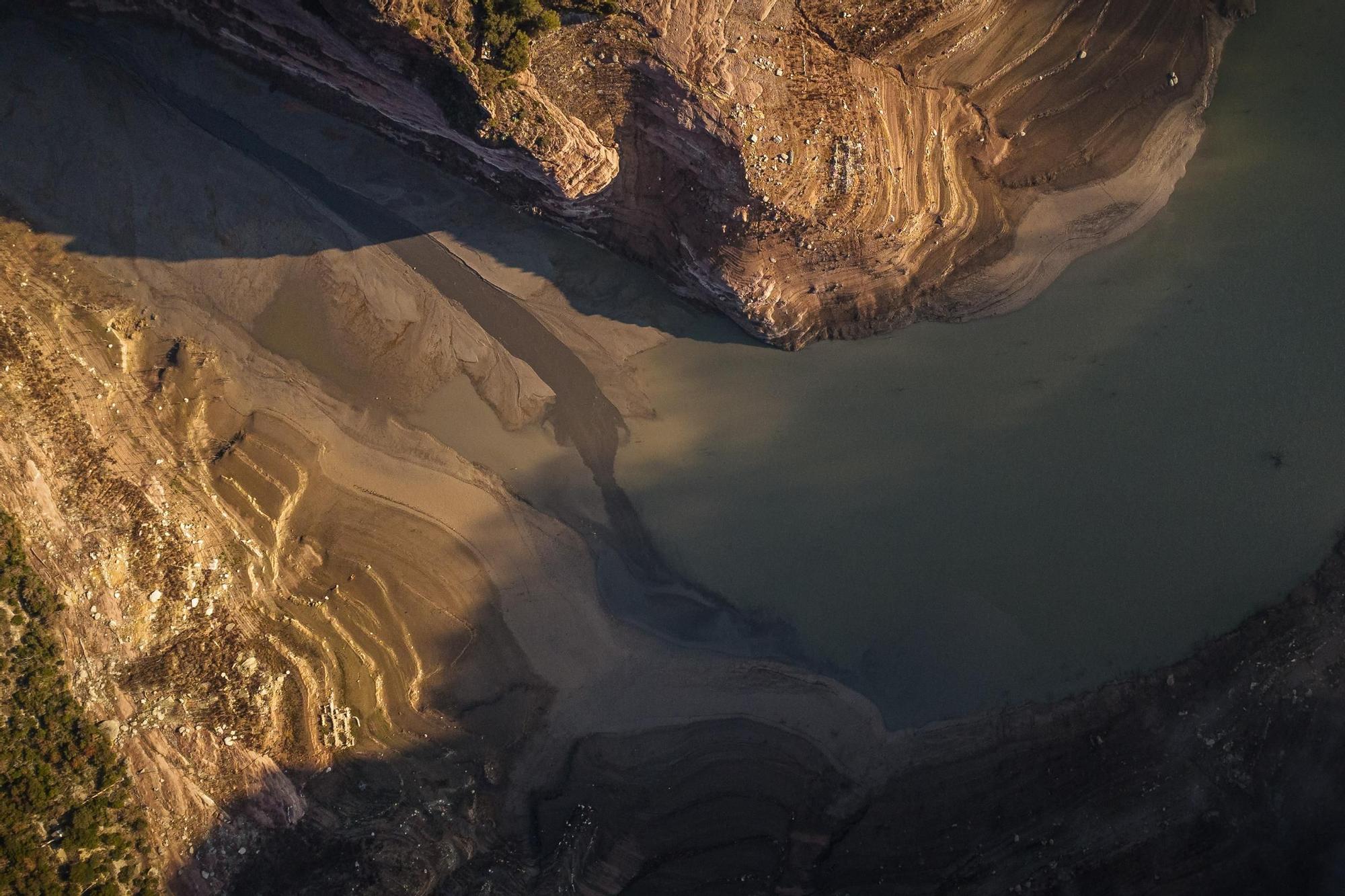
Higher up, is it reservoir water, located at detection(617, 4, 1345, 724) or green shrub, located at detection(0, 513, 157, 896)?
reservoir water, located at detection(617, 4, 1345, 724)

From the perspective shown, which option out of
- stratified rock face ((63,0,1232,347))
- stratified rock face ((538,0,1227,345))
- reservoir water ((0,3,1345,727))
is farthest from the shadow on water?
stratified rock face ((538,0,1227,345))

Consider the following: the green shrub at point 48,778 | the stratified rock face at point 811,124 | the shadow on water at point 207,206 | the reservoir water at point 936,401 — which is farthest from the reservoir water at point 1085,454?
the green shrub at point 48,778

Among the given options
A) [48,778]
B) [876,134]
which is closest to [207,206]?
[48,778]

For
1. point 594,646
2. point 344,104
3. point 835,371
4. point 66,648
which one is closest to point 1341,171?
point 835,371

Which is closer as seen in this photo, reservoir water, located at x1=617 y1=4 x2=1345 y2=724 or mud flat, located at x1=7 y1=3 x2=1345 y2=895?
mud flat, located at x1=7 y1=3 x2=1345 y2=895

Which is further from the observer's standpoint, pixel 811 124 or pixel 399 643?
pixel 399 643

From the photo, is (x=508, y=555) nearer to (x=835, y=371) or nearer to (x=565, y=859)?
(x=565, y=859)

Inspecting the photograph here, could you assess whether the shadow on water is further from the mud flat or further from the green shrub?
the green shrub

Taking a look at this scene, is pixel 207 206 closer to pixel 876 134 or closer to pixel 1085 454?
pixel 876 134
